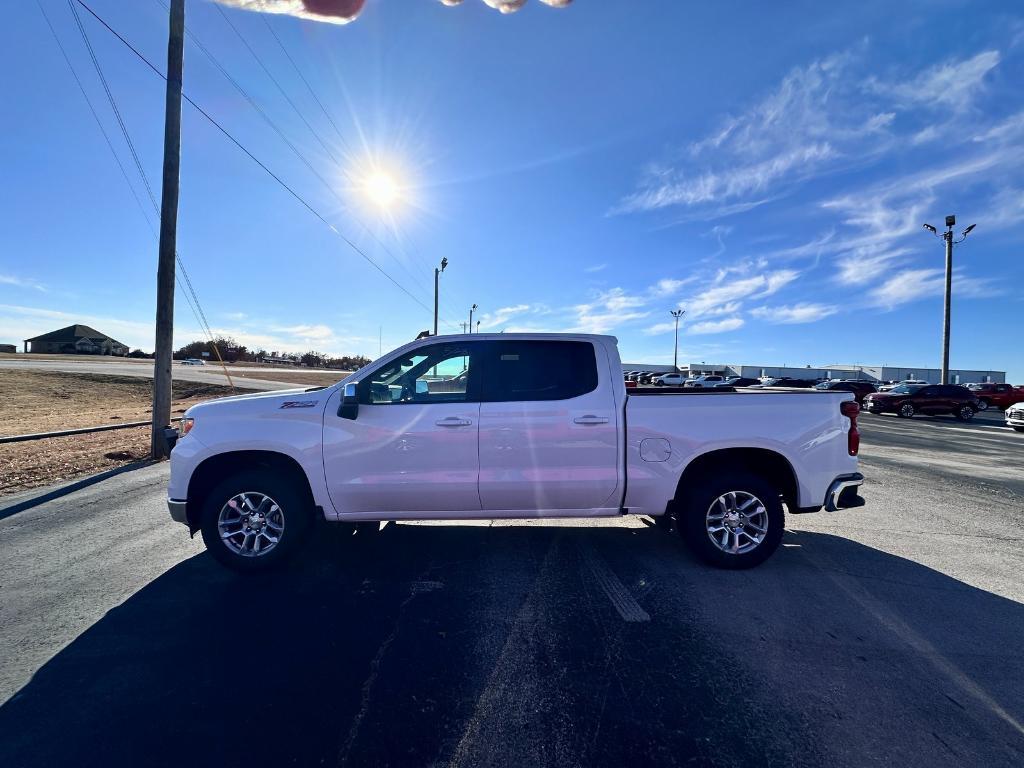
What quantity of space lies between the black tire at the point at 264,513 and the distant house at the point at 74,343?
102 meters

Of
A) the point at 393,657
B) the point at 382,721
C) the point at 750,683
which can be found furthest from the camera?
the point at 393,657

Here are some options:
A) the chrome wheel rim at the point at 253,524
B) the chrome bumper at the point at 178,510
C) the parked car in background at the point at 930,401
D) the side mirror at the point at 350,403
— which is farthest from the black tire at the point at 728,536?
the parked car in background at the point at 930,401

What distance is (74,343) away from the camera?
79625 mm

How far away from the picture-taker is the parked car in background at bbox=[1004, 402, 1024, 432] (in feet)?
52.6

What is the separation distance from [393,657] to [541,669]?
0.87 metres

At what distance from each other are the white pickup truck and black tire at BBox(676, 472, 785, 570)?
0.04ft

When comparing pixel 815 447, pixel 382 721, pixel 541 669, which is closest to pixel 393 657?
pixel 382 721

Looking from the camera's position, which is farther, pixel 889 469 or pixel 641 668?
pixel 889 469

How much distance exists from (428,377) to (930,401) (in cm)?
2606

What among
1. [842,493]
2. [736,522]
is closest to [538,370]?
[736,522]

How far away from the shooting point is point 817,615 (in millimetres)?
3219

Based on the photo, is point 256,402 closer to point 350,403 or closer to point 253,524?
point 350,403

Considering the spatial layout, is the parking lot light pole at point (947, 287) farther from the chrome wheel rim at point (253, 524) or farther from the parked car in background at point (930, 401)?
the chrome wheel rim at point (253, 524)

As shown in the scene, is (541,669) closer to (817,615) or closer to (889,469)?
(817,615)
